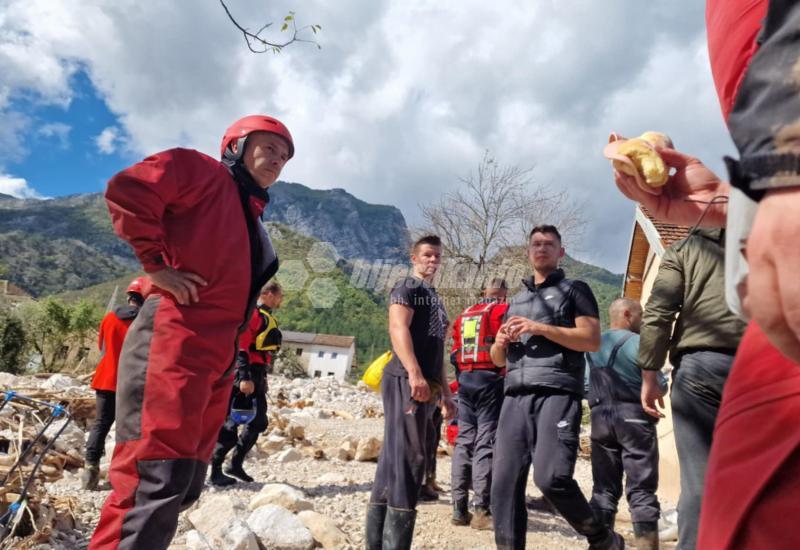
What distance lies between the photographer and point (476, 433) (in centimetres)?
546

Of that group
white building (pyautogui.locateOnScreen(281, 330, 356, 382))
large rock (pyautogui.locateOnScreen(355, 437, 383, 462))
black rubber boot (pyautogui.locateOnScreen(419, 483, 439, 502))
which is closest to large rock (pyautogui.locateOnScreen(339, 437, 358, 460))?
→ large rock (pyautogui.locateOnScreen(355, 437, 383, 462))

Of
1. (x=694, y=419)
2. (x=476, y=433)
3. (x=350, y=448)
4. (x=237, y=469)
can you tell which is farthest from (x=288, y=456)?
(x=694, y=419)

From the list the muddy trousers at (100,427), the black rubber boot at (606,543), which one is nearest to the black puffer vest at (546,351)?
the black rubber boot at (606,543)

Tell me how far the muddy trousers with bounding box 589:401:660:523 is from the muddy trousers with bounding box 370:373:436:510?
1.93m

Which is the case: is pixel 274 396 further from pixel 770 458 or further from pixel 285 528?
pixel 770 458

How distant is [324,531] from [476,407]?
210 cm

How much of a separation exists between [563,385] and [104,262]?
403 feet

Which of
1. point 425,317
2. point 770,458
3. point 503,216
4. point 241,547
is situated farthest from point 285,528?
point 503,216

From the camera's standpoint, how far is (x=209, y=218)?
2.41 m

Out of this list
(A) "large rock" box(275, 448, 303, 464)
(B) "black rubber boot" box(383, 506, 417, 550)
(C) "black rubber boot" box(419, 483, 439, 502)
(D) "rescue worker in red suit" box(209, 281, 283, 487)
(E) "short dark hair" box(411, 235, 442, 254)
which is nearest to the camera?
(B) "black rubber boot" box(383, 506, 417, 550)

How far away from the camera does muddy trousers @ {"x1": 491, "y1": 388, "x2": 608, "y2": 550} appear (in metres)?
3.31

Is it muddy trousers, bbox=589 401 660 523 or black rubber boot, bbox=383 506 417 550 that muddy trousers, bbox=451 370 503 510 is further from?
black rubber boot, bbox=383 506 417 550

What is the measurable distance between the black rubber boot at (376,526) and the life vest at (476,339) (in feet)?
6.89

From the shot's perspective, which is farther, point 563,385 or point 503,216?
point 503,216
